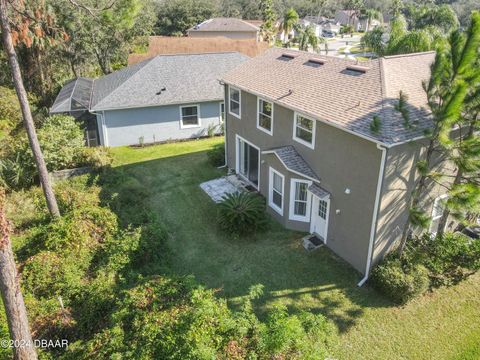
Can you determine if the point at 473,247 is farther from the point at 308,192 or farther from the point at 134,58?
the point at 134,58

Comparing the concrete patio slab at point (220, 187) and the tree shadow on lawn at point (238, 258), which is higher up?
the concrete patio slab at point (220, 187)

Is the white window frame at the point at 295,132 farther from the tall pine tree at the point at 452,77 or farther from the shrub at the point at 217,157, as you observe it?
the shrub at the point at 217,157

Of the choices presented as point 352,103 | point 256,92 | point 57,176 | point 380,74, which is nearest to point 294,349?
point 352,103

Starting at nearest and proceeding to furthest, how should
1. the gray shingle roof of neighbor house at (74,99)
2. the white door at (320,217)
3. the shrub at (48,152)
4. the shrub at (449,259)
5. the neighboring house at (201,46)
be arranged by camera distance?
the shrub at (449,259)
the white door at (320,217)
the shrub at (48,152)
the gray shingle roof of neighbor house at (74,99)
the neighboring house at (201,46)

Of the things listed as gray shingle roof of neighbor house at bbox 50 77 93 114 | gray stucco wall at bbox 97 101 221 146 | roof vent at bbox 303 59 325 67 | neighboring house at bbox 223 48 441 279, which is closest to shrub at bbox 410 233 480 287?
neighboring house at bbox 223 48 441 279

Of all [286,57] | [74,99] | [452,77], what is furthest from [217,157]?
[452,77]

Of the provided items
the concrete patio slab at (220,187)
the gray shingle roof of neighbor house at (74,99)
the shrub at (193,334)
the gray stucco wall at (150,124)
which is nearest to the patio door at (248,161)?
the concrete patio slab at (220,187)
